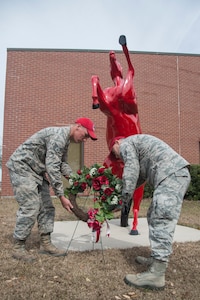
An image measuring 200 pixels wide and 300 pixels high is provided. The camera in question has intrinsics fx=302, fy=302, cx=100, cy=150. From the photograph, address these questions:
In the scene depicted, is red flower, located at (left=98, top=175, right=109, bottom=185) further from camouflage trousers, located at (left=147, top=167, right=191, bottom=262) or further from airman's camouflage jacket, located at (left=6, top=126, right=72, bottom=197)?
camouflage trousers, located at (left=147, top=167, right=191, bottom=262)

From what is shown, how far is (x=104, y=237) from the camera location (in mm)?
5027

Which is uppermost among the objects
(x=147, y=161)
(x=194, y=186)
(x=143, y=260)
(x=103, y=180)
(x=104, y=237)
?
(x=147, y=161)

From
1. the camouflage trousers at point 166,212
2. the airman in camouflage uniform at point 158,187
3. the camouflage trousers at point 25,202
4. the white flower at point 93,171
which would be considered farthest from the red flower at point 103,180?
the camouflage trousers at point 25,202

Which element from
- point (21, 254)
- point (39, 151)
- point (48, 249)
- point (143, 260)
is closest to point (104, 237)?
point (48, 249)

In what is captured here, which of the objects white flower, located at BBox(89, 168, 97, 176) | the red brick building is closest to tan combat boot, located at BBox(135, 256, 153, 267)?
white flower, located at BBox(89, 168, 97, 176)

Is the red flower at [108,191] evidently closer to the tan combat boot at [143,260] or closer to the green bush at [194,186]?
the tan combat boot at [143,260]

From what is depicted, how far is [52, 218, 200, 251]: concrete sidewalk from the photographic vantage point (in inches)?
172

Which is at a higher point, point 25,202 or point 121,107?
point 121,107

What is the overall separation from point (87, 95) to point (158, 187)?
920cm

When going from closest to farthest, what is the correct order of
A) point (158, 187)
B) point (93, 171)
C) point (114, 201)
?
point (158, 187) → point (114, 201) → point (93, 171)

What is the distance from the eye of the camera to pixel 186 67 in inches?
511

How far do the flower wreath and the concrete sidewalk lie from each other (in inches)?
17.3

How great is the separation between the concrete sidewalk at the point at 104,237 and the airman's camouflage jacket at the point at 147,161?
1.18 metres

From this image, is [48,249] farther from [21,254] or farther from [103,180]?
[103,180]
